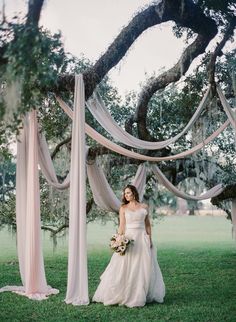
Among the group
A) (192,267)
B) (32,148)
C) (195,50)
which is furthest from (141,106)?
(192,267)

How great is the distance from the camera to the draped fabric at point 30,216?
20.2 feet

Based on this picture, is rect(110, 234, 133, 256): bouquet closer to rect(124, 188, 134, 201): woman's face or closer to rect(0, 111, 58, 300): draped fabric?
rect(124, 188, 134, 201): woman's face

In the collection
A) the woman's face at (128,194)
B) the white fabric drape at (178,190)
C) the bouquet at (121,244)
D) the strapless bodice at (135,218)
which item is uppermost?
the white fabric drape at (178,190)

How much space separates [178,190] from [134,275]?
2320mm

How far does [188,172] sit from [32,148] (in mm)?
3224

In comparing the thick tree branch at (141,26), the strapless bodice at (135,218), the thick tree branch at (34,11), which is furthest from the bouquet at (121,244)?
the thick tree branch at (34,11)

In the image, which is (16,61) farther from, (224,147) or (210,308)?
(224,147)

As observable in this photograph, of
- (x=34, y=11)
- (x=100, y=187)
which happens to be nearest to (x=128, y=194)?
(x=100, y=187)

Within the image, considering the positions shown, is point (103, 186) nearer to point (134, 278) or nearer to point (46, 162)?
point (46, 162)

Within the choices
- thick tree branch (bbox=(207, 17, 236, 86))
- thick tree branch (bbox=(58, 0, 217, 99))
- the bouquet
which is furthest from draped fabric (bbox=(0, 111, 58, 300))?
thick tree branch (bbox=(207, 17, 236, 86))

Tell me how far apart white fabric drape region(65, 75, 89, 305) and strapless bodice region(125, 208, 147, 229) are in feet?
1.95

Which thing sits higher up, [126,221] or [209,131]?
[209,131]

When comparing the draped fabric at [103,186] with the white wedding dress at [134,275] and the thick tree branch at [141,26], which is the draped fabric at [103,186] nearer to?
the white wedding dress at [134,275]

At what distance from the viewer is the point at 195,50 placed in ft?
20.2
